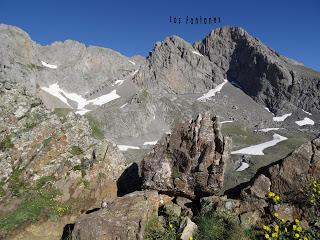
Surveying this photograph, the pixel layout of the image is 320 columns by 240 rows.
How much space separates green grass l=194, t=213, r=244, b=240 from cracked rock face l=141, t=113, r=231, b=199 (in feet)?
10.0

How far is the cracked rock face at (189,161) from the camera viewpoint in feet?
64.1

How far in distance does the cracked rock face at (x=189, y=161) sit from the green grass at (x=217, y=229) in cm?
306

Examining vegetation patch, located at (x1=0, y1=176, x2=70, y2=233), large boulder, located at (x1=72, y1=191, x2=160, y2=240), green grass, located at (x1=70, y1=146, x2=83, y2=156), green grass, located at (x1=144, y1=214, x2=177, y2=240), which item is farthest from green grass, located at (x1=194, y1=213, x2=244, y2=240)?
green grass, located at (x1=70, y1=146, x2=83, y2=156)

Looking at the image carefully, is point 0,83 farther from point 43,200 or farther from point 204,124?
point 204,124

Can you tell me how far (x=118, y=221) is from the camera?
52.9 ft

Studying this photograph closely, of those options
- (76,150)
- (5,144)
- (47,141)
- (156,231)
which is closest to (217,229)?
(156,231)

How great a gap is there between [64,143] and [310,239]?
15.0m

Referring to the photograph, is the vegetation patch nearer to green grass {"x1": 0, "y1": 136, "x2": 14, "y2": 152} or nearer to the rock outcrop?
the rock outcrop

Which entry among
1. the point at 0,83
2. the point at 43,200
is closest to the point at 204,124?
the point at 43,200

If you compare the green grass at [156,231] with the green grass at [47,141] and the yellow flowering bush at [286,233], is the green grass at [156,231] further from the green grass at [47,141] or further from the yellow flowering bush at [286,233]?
the green grass at [47,141]

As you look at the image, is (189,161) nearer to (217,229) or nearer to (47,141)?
(217,229)

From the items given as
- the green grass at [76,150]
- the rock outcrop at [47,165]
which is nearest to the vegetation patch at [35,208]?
the rock outcrop at [47,165]

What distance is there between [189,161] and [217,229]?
507cm

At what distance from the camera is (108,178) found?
2111 cm
